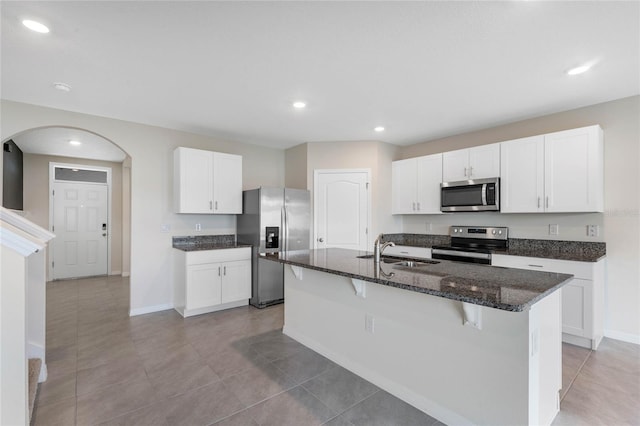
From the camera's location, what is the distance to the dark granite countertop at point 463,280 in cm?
144

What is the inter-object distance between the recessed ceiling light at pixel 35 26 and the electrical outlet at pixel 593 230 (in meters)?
5.11

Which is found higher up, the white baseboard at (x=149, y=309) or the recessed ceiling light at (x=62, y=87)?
the recessed ceiling light at (x=62, y=87)

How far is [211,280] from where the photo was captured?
13.1 feet

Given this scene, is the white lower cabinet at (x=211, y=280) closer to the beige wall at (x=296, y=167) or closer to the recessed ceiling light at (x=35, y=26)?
the beige wall at (x=296, y=167)

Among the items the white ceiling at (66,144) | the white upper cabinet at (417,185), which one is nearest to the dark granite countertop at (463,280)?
the white upper cabinet at (417,185)

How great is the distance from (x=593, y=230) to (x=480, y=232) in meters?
1.17

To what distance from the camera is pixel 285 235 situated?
450cm

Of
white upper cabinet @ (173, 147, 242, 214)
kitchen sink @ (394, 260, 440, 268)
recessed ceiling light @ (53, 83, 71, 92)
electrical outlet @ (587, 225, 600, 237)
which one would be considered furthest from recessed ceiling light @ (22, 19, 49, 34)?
electrical outlet @ (587, 225, 600, 237)

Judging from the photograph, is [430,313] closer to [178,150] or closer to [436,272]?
[436,272]

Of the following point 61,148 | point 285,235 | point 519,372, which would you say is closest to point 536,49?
point 519,372

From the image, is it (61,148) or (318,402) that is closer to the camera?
(318,402)

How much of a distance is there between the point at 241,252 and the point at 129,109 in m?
2.20

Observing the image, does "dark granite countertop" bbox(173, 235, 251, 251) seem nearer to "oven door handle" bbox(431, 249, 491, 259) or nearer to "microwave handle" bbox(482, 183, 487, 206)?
"oven door handle" bbox(431, 249, 491, 259)

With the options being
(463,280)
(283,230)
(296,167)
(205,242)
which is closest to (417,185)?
(296,167)
